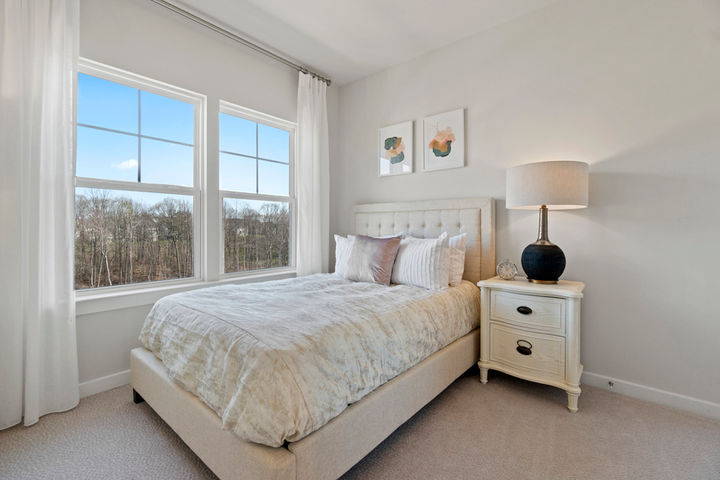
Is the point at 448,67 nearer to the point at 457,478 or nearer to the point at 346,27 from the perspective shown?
the point at 346,27

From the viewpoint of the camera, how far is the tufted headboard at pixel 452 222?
8.49ft

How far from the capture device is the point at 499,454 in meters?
1.52

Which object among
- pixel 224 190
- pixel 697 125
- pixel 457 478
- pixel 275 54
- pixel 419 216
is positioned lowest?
pixel 457 478

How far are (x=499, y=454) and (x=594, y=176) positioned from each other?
188 centimetres

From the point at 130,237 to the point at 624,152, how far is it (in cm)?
353

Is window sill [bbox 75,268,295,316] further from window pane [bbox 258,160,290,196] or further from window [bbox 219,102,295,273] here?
window pane [bbox 258,160,290,196]

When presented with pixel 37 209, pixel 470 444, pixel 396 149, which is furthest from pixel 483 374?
pixel 37 209

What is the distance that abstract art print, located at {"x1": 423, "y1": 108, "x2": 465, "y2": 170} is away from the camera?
110 inches

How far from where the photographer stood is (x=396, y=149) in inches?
127

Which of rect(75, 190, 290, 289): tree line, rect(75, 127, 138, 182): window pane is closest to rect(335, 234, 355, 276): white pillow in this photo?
rect(75, 190, 290, 289): tree line

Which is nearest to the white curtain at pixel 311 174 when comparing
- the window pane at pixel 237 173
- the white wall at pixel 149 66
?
the white wall at pixel 149 66

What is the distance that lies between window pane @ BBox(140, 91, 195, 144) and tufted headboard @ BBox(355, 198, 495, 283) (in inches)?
71.6

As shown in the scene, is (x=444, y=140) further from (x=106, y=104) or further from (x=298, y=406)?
(x=106, y=104)

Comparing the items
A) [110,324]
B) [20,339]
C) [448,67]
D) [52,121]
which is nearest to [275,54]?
[448,67]
